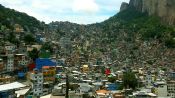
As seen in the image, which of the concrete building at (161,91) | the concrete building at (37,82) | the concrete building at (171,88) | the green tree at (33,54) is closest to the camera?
the concrete building at (37,82)

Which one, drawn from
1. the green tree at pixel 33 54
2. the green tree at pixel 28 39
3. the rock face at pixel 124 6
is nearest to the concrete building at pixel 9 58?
the green tree at pixel 33 54

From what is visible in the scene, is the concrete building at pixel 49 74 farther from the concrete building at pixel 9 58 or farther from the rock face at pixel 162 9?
the rock face at pixel 162 9

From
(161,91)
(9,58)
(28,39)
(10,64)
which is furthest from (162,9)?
(161,91)

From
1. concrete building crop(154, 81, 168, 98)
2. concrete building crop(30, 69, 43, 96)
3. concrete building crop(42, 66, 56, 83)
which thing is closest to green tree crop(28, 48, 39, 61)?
concrete building crop(42, 66, 56, 83)

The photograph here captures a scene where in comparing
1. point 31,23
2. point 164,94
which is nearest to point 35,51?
point 164,94

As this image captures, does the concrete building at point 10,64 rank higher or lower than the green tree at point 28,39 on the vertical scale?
lower

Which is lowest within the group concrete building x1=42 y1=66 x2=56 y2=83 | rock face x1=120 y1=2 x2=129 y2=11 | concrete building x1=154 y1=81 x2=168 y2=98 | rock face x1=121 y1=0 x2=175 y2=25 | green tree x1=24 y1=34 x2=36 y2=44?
concrete building x1=154 y1=81 x2=168 y2=98

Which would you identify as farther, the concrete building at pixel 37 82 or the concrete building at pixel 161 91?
the concrete building at pixel 161 91

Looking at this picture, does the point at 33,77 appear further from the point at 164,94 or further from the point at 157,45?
the point at 157,45

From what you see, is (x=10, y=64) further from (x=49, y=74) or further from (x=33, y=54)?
(x=33, y=54)

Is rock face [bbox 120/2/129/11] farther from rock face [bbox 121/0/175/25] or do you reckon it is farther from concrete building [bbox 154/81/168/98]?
concrete building [bbox 154/81/168/98]

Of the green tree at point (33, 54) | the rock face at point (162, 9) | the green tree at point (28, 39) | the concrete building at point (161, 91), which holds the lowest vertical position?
the concrete building at point (161, 91)
